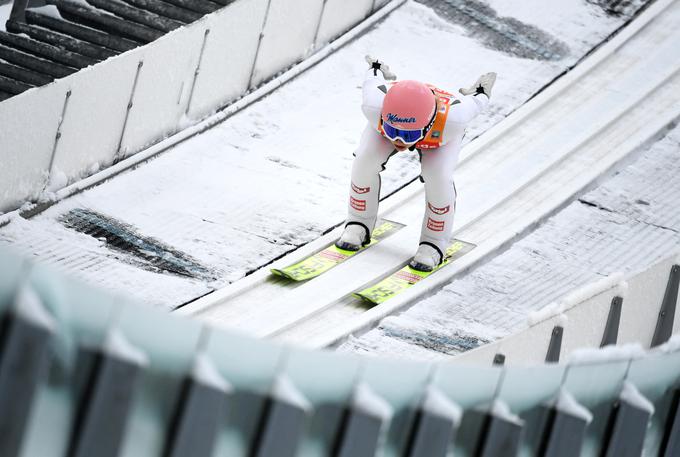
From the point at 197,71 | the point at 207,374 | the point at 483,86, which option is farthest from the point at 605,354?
the point at 197,71

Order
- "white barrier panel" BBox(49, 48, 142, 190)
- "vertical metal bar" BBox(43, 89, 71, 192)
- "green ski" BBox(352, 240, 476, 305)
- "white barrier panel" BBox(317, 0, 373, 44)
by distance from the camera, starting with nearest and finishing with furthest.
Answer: "green ski" BBox(352, 240, 476, 305) → "vertical metal bar" BBox(43, 89, 71, 192) → "white barrier panel" BBox(49, 48, 142, 190) → "white barrier panel" BBox(317, 0, 373, 44)

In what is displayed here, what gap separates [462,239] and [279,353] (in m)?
5.74

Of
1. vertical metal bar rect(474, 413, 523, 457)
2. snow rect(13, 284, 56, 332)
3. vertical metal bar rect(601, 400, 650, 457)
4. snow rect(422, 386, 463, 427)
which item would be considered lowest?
vertical metal bar rect(601, 400, 650, 457)

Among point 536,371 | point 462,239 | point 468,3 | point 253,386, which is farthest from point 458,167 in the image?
point 253,386

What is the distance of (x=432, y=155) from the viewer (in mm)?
8531

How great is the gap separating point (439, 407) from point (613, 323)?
86.0 inches

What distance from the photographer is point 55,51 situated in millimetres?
12102

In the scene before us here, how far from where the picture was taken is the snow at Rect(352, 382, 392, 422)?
162 inches

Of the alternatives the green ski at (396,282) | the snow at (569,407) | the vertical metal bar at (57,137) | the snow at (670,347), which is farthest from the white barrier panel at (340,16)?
the snow at (569,407)

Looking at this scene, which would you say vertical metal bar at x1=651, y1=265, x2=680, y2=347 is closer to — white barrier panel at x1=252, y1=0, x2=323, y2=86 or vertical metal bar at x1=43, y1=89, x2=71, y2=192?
vertical metal bar at x1=43, y1=89, x2=71, y2=192

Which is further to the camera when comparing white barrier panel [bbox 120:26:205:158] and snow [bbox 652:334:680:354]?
white barrier panel [bbox 120:26:205:158]

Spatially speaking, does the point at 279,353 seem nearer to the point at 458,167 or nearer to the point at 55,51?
the point at 458,167

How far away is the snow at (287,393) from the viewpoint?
4000 mm

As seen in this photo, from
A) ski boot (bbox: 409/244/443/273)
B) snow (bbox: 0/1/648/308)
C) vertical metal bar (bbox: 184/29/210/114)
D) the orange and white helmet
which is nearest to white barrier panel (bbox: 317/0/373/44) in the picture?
snow (bbox: 0/1/648/308)
